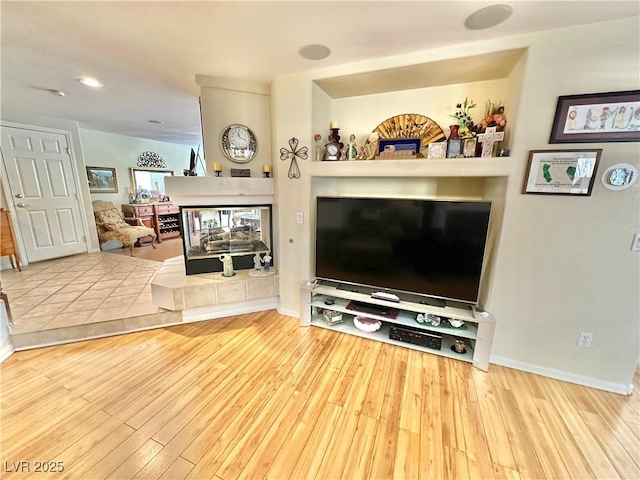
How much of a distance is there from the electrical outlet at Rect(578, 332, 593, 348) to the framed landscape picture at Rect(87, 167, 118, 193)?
725 centimetres

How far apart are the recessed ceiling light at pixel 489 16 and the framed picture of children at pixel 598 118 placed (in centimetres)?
67

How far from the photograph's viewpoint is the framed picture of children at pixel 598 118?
1.54 meters

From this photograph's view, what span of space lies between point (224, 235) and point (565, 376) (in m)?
3.42

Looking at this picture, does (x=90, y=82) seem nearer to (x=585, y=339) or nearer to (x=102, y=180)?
(x=102, y=180)

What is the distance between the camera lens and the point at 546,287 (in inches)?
73.0

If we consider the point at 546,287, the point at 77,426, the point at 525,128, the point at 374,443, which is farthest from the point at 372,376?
the point at 525,128

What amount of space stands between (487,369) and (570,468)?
69 cm

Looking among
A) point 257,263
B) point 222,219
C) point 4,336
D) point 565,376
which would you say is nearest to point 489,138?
point 565,376

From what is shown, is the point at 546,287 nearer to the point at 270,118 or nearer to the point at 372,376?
the point at 372,376

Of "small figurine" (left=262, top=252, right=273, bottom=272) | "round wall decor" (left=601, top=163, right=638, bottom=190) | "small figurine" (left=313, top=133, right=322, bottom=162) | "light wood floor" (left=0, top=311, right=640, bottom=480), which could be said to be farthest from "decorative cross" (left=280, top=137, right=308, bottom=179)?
"round wall decor" (left=601, top=163, right=638, bottom=190)

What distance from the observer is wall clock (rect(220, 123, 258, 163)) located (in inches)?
107

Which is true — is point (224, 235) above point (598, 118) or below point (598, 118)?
below

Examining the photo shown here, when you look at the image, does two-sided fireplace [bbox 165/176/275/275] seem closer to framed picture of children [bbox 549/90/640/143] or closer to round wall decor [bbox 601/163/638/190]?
framed picture of children [bbox 549/90/640/143]

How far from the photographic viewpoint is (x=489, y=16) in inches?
58.9
